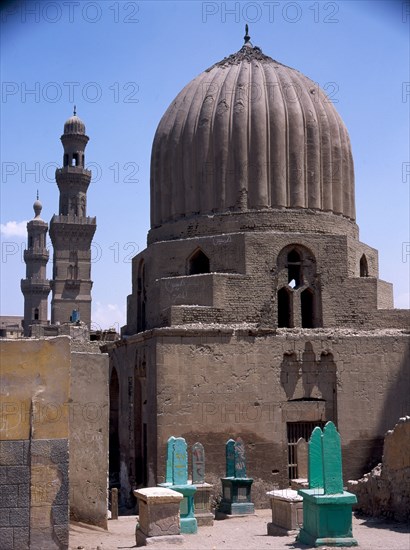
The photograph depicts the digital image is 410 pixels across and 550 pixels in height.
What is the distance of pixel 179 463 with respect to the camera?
14531mm

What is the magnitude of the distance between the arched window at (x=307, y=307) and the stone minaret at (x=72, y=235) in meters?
31.4

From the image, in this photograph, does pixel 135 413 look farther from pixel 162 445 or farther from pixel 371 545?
pixel 371 545

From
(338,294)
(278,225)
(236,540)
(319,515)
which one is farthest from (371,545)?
(278,225)

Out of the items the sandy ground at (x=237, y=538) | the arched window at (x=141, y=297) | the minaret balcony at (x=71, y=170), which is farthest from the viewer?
the minaret balcony at (x=71, y=170)

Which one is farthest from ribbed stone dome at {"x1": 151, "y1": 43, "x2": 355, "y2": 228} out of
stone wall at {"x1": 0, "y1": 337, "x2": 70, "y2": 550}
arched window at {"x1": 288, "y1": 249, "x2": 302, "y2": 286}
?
stone wall at {"x1": 0, "y1": 337, "x2": 70, "y2": 550}

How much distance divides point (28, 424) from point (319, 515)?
4240mm

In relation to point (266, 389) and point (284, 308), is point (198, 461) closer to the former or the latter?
point (266, 389)

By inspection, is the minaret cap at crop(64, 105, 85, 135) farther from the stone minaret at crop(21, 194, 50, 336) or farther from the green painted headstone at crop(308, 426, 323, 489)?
the green painted headstone at crop(308, 426, 323, 489)

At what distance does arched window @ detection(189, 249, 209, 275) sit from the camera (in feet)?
66.7

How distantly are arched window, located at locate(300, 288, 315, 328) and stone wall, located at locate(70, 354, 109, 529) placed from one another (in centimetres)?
769

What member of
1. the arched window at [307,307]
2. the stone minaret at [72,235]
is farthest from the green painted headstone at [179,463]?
the stone minaret at [72,235]

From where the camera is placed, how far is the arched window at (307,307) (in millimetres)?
19761

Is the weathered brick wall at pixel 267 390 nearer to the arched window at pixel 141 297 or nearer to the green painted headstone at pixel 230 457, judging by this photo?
the green painted headstone at pixel 230 457

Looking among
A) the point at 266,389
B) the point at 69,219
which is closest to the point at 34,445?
the point at 266,389
